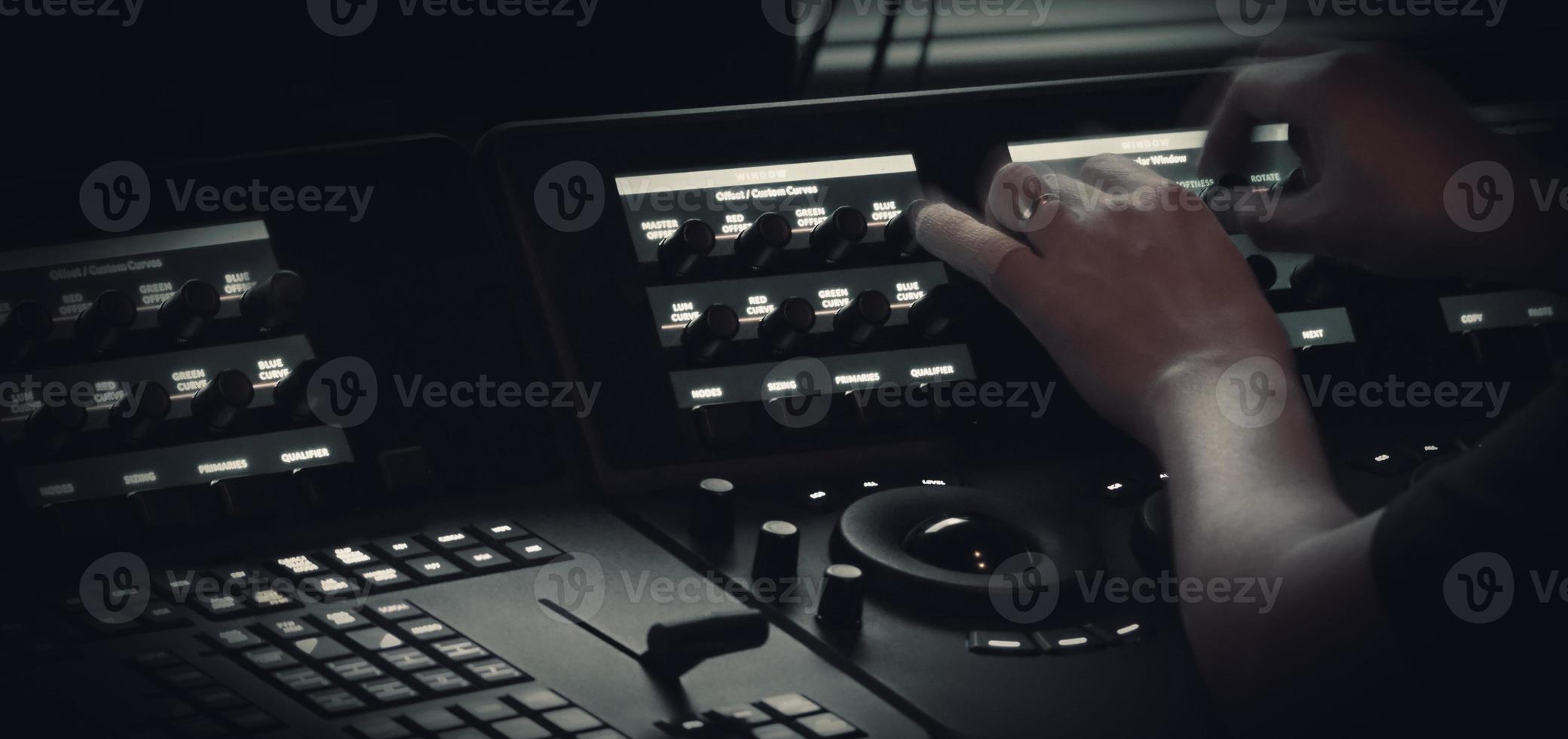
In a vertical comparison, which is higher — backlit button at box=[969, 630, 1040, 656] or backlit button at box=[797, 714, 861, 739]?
backlit button at box=[969, 630, 1040, 656]

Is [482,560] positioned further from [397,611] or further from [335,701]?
[335,701]

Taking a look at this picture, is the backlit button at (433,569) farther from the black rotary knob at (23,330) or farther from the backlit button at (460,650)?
the black rotary knob at (23,330)

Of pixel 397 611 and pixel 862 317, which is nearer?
pixel 397 611

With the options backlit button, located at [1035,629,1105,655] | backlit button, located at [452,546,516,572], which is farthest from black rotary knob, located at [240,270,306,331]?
backlit button, located at [1035,629,1105,655]

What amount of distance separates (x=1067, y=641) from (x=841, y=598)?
6.1 inches

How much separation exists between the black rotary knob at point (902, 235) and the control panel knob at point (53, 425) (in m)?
0.65

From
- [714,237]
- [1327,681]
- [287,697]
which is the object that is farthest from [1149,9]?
[287,697]

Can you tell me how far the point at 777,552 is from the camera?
0.91 metres

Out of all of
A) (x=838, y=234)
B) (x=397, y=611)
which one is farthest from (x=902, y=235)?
(x=397, y=611)

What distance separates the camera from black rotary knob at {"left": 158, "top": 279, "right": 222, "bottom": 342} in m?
0.96

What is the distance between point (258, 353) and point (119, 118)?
310mm

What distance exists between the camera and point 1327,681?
73 centimetres

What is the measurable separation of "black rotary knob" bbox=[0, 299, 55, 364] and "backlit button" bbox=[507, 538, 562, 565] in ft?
1.21

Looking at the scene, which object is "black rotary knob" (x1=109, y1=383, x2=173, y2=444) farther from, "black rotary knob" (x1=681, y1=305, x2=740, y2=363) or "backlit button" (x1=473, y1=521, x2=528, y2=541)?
"black rotary knob" (x1=681, y1=305, x2=740, y2=363)
